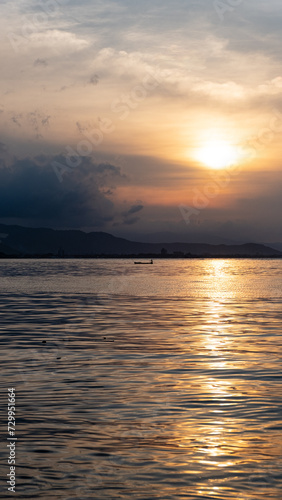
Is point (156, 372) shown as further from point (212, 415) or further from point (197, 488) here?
point (197, 488)

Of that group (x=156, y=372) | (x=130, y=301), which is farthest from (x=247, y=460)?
(x=130, y=301)

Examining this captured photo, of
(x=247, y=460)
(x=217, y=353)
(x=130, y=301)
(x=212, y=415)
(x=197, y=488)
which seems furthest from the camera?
(x=130, y=301)

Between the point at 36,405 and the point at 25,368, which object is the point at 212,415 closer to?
the point at 36,405

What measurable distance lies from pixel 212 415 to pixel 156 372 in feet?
25.8

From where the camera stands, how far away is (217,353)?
3350cm

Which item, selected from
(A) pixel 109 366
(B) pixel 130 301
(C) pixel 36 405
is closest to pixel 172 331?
(A) pixel 109 366

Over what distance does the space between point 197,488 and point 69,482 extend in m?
2.62

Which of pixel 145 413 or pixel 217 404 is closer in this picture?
pixel 145 413

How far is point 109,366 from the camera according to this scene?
29375mm

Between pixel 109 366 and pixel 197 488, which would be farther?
pixel 109 366

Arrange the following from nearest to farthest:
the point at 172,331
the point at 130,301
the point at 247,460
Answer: the point at 247,460 → the point at 172,331 → the point at 130,301

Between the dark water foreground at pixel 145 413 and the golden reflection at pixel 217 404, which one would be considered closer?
the dark water foreground at pixel 145 413

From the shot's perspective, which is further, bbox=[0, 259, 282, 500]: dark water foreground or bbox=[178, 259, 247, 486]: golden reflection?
bbox=[178, 259, 247, 486]: golden reflection

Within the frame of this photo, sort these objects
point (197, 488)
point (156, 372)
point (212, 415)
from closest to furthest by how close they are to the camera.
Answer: point (197, 488)
point (212, 415)
point (156, 372)
